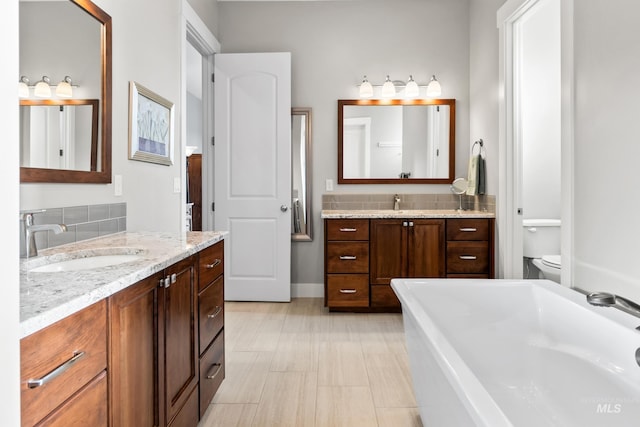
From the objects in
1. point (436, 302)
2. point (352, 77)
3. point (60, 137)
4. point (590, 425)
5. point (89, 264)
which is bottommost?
point (590, 425)

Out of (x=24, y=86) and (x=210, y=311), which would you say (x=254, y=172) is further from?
(x=24, y=86)

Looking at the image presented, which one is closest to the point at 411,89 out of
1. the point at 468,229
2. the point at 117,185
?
the point at 468,229

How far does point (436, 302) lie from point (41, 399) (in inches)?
66.1

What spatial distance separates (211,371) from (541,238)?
2.90 m

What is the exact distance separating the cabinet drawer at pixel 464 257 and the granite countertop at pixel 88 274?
2251mm

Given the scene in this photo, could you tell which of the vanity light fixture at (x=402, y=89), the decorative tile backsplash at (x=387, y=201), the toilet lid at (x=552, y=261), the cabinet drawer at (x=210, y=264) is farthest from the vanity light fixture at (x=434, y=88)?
the cabinet drawer at (x=210, y=264)

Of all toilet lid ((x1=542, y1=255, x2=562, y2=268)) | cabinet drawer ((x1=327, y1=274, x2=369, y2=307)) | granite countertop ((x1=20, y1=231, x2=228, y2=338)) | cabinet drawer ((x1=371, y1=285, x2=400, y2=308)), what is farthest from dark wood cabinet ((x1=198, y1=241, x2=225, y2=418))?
toilet lid ((x1=542, y1=255, x2=562, y2=268))

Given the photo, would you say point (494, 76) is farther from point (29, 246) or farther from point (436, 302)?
point (29, 246)

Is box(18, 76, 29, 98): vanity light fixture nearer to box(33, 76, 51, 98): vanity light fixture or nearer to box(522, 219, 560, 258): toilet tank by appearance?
box(33, 76, 51, 98): vanity light fixture

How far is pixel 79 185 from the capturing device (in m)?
1.83

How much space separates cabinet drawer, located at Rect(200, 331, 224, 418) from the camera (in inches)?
75.0

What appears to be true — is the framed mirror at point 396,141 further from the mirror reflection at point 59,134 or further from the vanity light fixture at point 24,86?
the vanity light fixture at point 24,86

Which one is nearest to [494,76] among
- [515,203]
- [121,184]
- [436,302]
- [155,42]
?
[515,203]

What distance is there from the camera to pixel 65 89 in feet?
5.62
